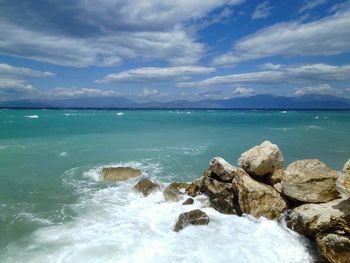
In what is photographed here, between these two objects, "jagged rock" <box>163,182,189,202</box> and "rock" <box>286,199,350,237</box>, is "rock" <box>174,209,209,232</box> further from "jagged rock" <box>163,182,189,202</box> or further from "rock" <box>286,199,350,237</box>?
"rock" <box>286,199,350,237</box>

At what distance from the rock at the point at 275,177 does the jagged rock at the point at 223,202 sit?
5.65 ft

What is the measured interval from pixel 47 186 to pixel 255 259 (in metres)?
12.9

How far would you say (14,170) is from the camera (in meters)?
22.0

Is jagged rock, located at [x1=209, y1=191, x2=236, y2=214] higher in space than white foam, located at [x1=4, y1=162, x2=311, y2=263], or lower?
higher

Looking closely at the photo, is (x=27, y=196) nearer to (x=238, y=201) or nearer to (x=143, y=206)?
(x=143, y=206)

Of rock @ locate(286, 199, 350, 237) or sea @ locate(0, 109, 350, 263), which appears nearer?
rock @ locate(286, 199, 350, 237)

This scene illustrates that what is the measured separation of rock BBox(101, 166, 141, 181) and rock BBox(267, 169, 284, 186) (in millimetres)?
8769

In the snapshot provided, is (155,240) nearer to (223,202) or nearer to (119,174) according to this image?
(223,202)

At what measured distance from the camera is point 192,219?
11.9 meters

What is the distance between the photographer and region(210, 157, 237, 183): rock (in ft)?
47.0

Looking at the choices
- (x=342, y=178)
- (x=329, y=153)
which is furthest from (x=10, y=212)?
(x=329, y=153)

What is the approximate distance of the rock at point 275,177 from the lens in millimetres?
13328

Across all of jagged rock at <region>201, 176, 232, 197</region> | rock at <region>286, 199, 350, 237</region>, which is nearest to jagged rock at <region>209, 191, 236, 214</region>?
jagged rock at <region>201, 176, 232, 197</region>

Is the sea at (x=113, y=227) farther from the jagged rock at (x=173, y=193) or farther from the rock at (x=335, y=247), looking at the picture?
the rock at (x=335, y=247)
